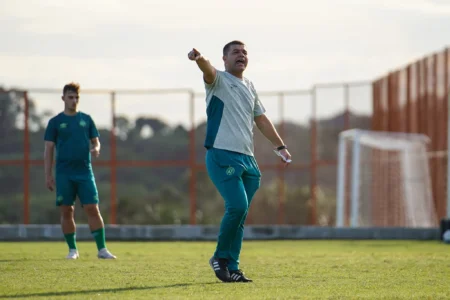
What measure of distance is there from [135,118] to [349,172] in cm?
497

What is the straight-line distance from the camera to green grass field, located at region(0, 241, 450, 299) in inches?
298

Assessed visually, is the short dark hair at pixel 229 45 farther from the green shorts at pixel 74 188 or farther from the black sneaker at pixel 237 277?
A: the green shorts at pixel 74 188

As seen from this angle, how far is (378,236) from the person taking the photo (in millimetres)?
18562

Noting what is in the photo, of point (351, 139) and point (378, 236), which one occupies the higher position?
point (351, 139)

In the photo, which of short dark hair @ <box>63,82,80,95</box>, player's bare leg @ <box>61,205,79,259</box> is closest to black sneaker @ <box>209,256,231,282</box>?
player's bare leg @ <box>61,205,79,259</box>

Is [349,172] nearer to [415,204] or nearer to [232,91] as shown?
[415,204]

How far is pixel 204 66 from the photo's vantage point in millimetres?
8398

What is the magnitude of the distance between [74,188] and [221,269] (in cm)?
338

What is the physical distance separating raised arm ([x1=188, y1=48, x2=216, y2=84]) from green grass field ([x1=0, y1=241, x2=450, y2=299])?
1534 millimetres

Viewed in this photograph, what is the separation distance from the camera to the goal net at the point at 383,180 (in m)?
22.3

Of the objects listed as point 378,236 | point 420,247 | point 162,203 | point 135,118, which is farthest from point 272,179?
point 420,247

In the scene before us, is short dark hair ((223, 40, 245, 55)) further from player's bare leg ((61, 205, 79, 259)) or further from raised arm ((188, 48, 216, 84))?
player's bare leg ((61, 205, 79, 259))

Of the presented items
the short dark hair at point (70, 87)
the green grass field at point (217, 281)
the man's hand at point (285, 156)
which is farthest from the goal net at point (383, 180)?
the man's hand at point (285, 156)

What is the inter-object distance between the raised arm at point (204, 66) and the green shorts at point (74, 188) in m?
3.39
